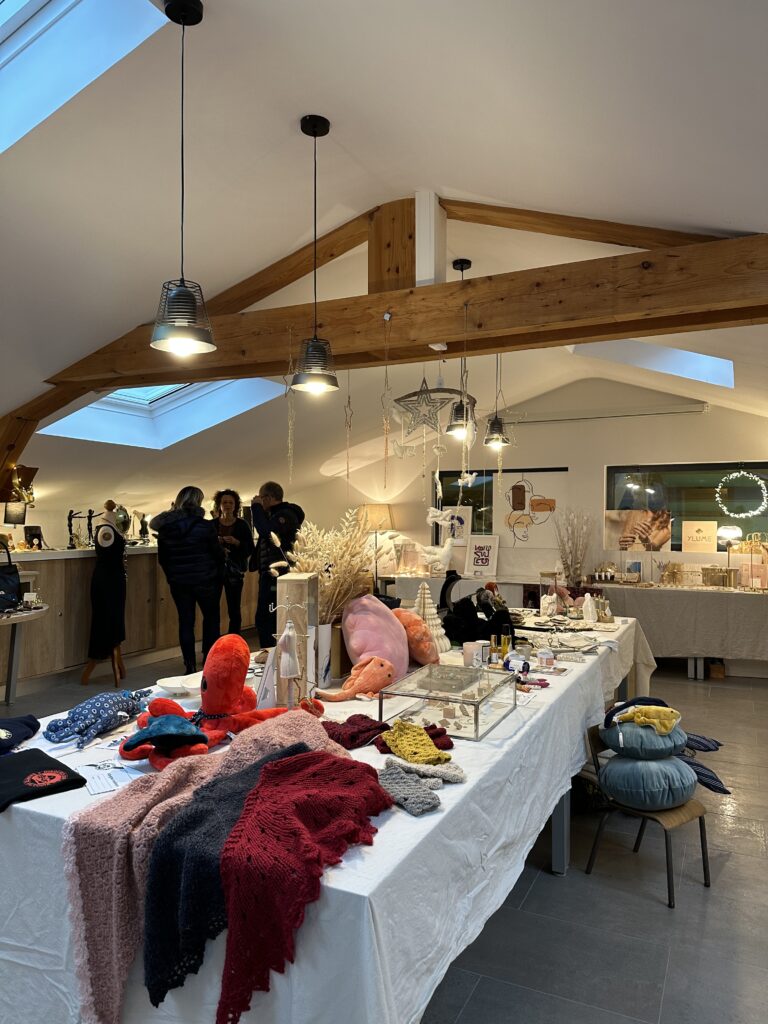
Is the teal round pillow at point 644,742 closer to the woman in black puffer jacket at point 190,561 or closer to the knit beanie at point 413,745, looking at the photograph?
the knit beanie at point 413,745

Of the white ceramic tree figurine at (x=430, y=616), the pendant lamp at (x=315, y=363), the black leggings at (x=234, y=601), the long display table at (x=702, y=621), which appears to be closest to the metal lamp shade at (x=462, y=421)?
the pendant lamp at (x=315, y=363)

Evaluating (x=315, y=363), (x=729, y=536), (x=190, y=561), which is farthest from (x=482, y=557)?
(x=315, y=363)

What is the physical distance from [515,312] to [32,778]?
309cm

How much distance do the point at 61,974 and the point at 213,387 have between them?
5496 mm

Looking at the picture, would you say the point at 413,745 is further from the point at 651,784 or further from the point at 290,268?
the point at 290,268

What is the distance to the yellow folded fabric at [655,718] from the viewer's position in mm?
2492

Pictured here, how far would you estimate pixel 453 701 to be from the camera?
1863mm

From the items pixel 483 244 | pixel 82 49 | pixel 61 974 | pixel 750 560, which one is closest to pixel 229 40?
pixel 82 49

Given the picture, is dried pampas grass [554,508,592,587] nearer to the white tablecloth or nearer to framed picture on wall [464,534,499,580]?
framed picture on wall [464,534,499,580]

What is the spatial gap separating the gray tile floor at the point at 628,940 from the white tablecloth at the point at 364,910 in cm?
44

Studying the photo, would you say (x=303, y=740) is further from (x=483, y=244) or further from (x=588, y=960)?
(x=483, y=244)

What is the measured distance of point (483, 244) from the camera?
4523mm

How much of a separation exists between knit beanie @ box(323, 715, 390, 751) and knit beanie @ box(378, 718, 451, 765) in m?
0.05

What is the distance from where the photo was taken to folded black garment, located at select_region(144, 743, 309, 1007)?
114 cm
